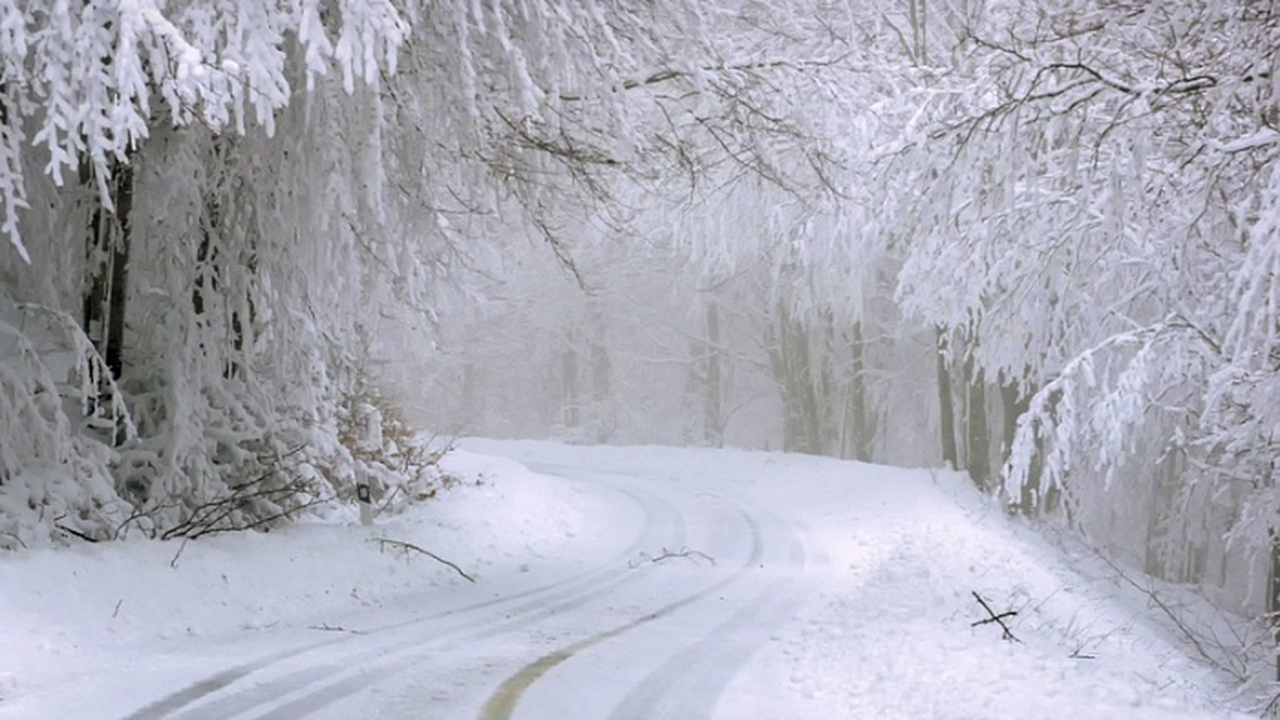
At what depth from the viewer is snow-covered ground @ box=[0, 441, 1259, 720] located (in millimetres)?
6852

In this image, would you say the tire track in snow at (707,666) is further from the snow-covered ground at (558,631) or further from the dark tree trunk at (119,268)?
the dark tree trunk at (119,268)

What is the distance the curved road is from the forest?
2522 millimetres

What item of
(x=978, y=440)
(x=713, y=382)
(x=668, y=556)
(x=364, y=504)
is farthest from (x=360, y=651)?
(x=713, y=382)

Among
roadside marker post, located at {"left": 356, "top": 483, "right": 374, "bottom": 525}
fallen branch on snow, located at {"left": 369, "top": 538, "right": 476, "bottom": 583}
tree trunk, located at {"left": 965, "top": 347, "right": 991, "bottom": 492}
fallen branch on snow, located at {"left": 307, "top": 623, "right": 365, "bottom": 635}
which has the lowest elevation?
fallen branch on snow, located at {"left": 307, "top": 623, "right": 365, "bottom": 635}

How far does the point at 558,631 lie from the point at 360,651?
198 cm

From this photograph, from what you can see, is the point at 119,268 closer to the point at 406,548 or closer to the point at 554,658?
the point at 406,548

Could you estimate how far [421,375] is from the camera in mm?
48562

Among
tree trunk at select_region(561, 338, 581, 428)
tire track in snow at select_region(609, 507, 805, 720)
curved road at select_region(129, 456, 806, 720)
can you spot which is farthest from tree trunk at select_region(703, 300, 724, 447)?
tire track in snow at select_region(609, 507, 805, 720)

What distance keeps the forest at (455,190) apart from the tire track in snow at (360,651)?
2.12 meters

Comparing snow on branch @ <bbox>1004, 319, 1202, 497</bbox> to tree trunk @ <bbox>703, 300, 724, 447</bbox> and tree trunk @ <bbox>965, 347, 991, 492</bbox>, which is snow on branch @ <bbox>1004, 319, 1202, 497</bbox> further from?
tree trunk @ <bbox>703, 300, 724, 447</bbox>

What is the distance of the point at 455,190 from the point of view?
35.6 ft

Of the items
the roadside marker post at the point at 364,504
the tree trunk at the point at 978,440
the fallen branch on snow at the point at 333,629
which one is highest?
the tree trunk at the point at 978,440

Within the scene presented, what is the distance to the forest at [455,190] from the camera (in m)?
6.89

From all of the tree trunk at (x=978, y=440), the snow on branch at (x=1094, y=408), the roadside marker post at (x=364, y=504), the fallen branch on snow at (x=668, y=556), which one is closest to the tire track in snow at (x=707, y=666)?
the fallen branch on snow at (x=668, y=556)
